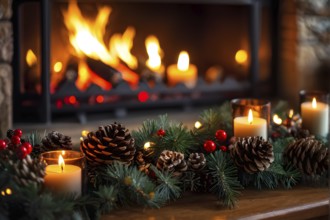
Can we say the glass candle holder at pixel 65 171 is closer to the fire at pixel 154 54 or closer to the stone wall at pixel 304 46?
the fire at pixel 154 54

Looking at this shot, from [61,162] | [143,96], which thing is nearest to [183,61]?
[143,96]

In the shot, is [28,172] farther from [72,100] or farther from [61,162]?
[72,100]

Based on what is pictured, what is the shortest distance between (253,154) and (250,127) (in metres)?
0.14

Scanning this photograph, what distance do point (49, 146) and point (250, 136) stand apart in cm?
47

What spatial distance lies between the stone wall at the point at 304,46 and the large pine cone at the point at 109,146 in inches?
57.9

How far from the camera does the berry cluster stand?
43.7 inches

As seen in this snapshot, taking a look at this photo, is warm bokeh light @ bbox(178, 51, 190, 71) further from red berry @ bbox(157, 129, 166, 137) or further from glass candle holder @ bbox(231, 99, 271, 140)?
red berry @ bbox(157, 129, 166, 137)

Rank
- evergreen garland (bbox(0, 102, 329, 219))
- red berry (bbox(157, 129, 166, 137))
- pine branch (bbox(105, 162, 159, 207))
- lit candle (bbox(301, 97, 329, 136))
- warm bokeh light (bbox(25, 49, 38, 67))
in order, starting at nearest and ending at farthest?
1. evergreen garland (bbox(0, 102, 329, 219))
2. pine branch (bbox(105, 162, 159, 207))
3. red berry (bbox(157, 129, 166, 137))
4. lit candle (bbox(301, 97, 329, 136))
5. warm bokeh light (bbox(25, 49, 38, 67))

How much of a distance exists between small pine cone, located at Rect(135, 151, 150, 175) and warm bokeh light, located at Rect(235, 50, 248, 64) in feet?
4.41

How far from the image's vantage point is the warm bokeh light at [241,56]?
2576mm

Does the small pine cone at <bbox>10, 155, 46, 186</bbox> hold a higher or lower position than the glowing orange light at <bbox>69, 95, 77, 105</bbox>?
lower

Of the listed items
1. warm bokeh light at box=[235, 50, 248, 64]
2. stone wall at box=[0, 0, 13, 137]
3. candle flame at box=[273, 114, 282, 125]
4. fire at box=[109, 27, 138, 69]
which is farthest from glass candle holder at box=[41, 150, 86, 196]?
warm bokeh light at box=[235, 50, 248, 64]

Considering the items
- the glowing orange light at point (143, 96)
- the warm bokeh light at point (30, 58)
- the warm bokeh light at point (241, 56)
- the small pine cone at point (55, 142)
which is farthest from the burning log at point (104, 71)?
the small pine cone at point (55, 142)

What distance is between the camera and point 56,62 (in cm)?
228
